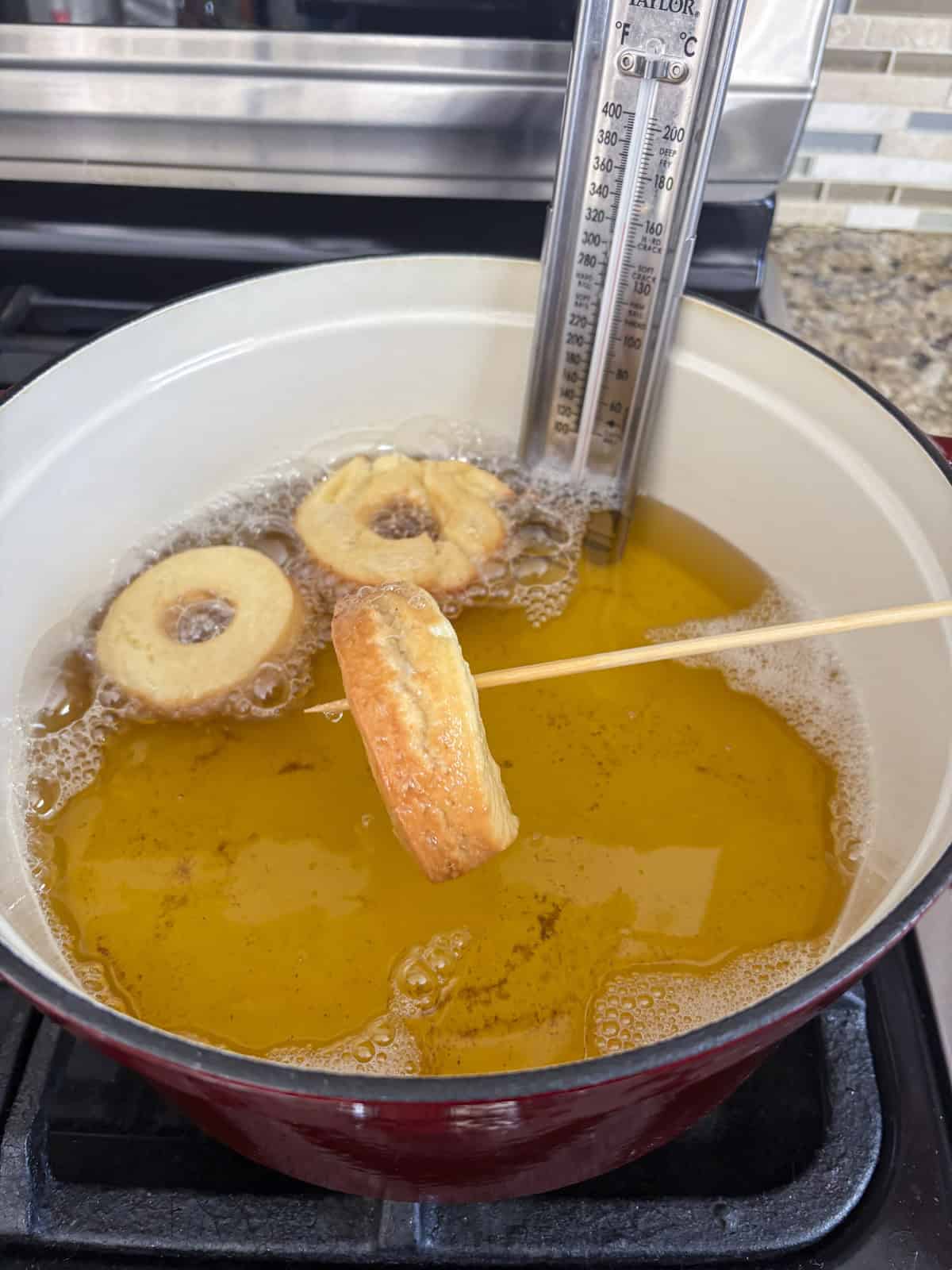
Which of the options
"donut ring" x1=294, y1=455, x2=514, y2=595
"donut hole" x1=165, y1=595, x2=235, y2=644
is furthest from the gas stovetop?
"donut ring" x1=294, y1=455, x2=514, y2=595

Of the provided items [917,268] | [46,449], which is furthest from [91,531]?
[917,268]

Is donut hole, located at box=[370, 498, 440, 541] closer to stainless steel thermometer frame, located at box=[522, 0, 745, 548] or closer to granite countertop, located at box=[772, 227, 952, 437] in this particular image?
stainless steel thermometer frame, located at box=[522, 0, 745, 548]

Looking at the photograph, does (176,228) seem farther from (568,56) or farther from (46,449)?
(568,56)

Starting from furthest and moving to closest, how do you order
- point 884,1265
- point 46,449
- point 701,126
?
point 46,449
point 701,126
point 884,1265

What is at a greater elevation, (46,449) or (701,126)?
(701,126)

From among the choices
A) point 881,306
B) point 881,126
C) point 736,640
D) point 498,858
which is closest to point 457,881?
point 498,858

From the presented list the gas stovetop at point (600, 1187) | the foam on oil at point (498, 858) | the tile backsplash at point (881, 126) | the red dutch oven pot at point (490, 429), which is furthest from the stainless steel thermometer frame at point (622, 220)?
the gas stovetop at point (600, 1187)

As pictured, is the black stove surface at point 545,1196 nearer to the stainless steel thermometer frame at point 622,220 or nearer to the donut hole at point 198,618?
the donut hole at point 198,618
